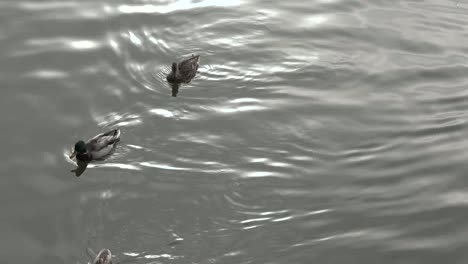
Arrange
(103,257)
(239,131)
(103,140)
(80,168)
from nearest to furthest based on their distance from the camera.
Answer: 1. (103,257)
2. (80,168)
3. (103,140)
4. (239,131)

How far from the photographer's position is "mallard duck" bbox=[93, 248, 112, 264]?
7009mm

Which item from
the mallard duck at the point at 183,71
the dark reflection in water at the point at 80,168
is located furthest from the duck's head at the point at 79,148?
the mallard duck at the point at 183,71

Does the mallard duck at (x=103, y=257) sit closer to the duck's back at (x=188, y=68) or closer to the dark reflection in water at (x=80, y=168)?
the dark reflection in water at (x=80, y=168)

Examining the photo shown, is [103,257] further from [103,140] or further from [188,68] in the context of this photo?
[188,68]

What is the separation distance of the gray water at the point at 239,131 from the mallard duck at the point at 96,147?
128 millimetres

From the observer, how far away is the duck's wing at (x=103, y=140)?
8.49 meters

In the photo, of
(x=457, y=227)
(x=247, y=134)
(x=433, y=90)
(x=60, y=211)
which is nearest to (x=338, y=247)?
(x=457, y=227)

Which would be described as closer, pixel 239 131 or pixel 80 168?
pixel 80 168

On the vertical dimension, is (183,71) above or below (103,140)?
above

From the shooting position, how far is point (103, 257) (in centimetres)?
705

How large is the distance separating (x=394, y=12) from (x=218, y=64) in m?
3.20

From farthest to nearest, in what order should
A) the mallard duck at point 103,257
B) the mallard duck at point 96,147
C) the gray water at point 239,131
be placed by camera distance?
the mallard duck at point 96,147 → the gray water at point 239,131 → the mallard duck at point 103,257

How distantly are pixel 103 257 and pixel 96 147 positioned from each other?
1.76 meters

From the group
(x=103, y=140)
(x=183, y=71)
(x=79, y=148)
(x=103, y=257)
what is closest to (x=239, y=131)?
(x=183, y=71)
